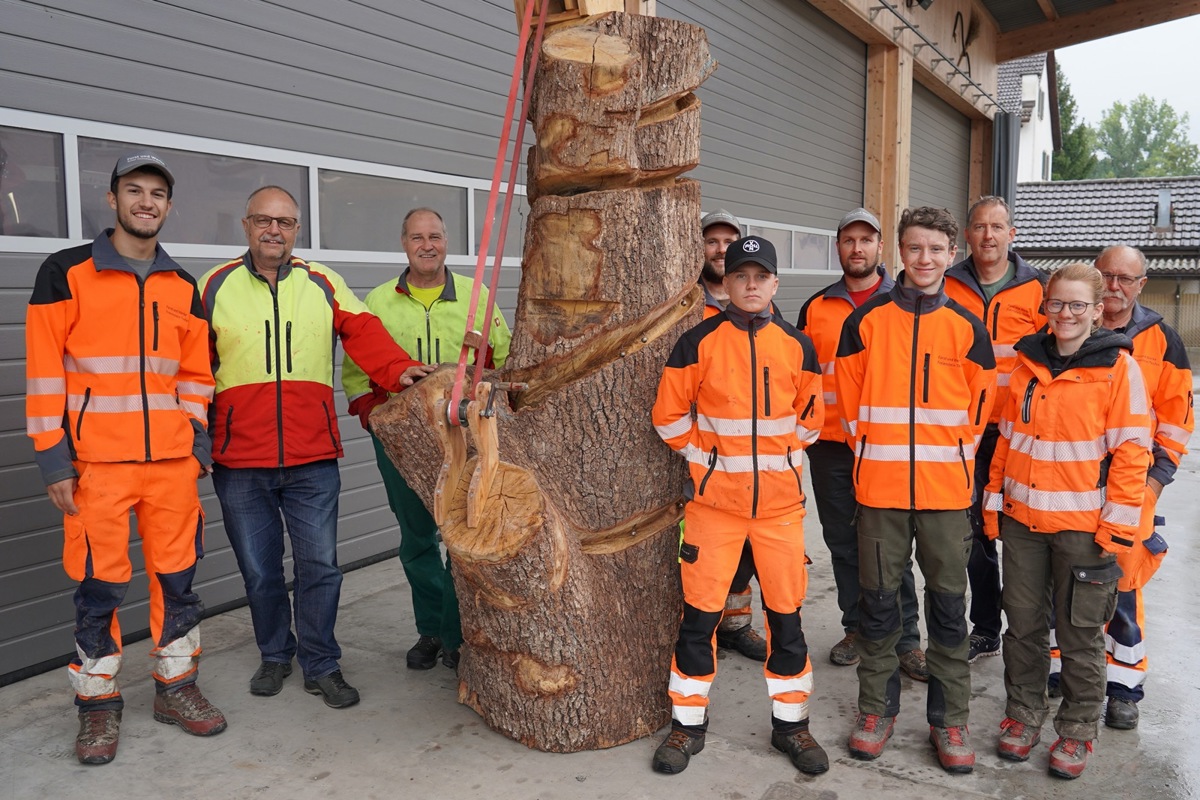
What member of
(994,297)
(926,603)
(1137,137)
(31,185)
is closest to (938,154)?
(994,297)

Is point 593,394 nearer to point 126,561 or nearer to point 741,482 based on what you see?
point 741,482

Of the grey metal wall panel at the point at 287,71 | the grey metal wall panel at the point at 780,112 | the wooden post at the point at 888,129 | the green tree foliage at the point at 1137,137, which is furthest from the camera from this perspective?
the green tree foliage at the point at 1137,137

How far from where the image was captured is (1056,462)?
10.1 feet

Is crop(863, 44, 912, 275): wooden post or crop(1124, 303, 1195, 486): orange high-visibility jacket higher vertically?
crop(863, 44, 912, 275): wooden post

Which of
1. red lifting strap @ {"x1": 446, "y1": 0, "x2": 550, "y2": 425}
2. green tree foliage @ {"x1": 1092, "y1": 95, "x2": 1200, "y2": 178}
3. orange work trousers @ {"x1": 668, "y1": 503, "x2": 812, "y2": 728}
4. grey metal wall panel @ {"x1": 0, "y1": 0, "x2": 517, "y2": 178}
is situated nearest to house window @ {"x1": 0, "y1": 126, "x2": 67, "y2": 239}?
grey metal wall panel @ {"x1": 0, "y1": 0, "x2": 517, "y2": 178}

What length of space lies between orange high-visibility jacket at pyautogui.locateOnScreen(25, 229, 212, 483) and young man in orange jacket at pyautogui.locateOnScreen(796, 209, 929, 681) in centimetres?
246

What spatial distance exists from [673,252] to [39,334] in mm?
2168

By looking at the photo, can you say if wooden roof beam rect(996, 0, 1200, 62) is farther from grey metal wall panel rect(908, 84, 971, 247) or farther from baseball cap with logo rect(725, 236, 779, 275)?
baseball cap with logo rect(725, 236, 779, 275)

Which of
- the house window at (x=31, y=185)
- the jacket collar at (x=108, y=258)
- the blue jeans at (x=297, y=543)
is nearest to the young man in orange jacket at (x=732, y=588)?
the blue jeans at (x=297, y=543)

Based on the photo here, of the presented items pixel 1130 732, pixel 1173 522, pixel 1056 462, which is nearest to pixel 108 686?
pixel 1056 462

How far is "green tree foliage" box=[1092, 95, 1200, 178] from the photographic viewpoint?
79000mm

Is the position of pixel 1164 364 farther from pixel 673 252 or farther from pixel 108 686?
pixel 108 686

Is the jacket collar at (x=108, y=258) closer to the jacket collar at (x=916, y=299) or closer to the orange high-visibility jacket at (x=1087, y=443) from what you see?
the jacket collar at (x=916, y=299)

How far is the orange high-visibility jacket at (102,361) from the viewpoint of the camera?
3.05m
